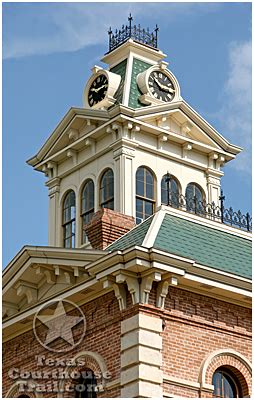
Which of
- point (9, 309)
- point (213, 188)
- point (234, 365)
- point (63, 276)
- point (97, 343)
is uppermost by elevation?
point (213, 188)

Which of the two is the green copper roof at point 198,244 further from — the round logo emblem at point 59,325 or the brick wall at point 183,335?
the round logo emblem at point 59,325

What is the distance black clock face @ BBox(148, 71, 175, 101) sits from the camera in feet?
124

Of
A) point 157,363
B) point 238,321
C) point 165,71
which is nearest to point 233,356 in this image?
point 238,321

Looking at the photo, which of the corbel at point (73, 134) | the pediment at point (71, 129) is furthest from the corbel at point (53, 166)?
the corbel at point (73, 134)

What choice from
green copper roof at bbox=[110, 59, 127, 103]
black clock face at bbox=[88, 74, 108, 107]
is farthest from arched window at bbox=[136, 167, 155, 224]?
black clock face at bbox=[88, 74, 108, 107]

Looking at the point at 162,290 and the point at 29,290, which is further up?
the point at 29,290

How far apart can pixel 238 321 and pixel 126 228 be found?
4438 millimetres

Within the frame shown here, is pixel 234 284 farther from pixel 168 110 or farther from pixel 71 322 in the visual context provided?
pixel 168 110

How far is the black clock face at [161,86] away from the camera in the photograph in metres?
37.8

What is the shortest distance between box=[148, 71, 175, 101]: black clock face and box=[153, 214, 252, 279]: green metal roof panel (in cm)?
1060

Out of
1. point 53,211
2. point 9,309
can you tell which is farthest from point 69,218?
point 9,309

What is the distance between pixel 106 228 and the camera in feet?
91.7

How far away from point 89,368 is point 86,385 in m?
0.45

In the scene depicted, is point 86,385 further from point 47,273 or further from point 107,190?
point 107,190
